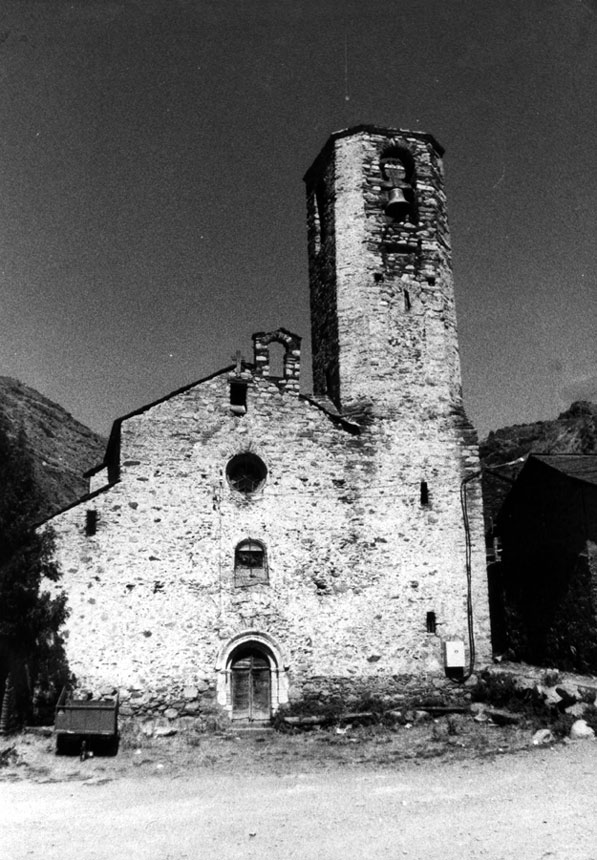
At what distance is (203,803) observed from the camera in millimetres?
10328

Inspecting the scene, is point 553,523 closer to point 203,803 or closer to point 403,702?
point 403,702

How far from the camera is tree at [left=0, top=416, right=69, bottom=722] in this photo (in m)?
13.6

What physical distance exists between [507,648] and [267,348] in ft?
38.0

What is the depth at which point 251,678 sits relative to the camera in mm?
15141

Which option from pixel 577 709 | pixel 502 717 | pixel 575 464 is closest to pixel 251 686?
pixel 502 717

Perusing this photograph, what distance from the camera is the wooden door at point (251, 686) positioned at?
14930mm

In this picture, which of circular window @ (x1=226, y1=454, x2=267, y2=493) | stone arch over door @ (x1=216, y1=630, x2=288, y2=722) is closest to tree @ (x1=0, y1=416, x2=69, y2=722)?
stone arch over door @ (x1=216, y1=630, x2=288, y2=722)

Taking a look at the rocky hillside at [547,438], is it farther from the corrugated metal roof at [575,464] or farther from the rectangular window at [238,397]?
the rectangular window at [238,397]

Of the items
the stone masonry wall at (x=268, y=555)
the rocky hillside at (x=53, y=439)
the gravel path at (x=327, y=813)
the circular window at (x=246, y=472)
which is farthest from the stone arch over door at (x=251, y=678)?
the rocky hillside at (x=53, y=439)

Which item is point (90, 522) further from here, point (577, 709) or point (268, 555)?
point (577, 709)

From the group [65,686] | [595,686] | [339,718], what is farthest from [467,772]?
[65,686]

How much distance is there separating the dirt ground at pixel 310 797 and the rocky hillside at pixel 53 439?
17448 millimetres

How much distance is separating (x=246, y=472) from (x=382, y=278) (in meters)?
5.97

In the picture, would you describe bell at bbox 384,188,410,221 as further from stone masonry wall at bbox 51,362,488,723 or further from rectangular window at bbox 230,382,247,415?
rectangular window at bbox 230,382,247,415
